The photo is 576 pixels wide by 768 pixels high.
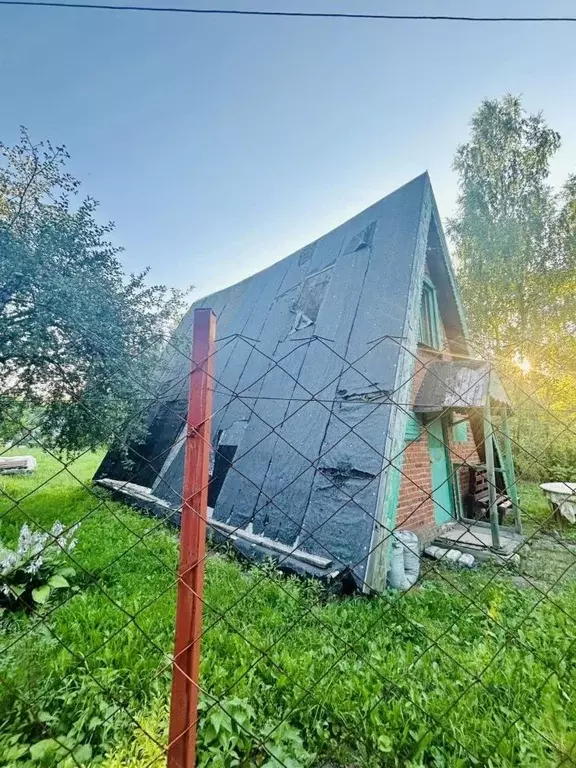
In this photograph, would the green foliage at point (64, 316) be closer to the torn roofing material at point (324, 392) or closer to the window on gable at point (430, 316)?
the torn roofing material at point (324, 392)

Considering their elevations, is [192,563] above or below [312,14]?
below

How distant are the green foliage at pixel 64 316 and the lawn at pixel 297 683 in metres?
3.31

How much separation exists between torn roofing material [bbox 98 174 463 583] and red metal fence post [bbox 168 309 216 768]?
1.24 meters

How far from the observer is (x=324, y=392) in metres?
4.84

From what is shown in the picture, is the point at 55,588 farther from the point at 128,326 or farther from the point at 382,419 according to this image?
the point at 128,326

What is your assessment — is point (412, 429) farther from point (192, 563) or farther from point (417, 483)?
point (192, 563)

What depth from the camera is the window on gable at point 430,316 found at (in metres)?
6.40

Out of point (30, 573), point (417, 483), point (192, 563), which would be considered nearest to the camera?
point (192, 563)

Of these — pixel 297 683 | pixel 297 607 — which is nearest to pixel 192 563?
pixel 297 683

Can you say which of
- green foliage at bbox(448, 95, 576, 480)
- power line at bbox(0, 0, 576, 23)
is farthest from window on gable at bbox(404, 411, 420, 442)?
green foliage at bbox(448, 95, 576, 480)

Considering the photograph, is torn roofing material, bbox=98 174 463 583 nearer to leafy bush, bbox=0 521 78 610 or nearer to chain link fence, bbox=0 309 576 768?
chain link fence, bbox=0 309 576 768

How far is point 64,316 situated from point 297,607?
522 centimetres

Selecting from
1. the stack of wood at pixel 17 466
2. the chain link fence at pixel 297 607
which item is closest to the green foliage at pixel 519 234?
the chain link fence at pixel 297 607

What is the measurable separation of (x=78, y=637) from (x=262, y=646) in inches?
53.9
